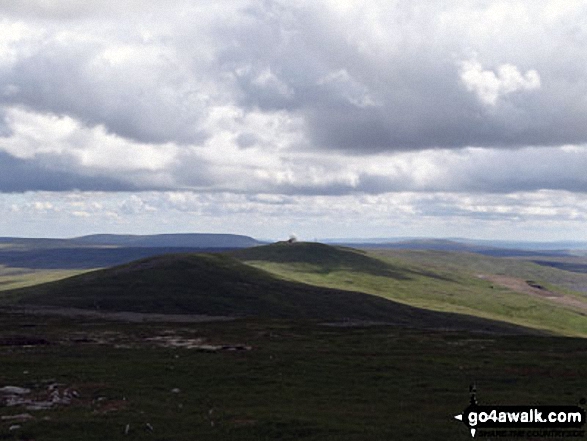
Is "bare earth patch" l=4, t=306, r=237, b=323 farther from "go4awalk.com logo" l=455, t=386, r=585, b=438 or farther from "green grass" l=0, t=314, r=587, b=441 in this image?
"go4awalk.com logo" l=455, t=386, r=585, b=438

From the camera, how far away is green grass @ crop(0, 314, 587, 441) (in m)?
49.2

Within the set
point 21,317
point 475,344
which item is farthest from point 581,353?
point 21,317

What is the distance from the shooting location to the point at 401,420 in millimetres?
52125

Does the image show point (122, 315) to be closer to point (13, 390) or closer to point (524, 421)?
point (13, 390)

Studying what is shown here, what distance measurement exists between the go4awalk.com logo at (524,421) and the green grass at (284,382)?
6.10 ft

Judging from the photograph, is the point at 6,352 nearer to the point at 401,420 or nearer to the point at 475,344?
the point at 401,420

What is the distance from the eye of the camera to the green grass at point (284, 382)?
4922 centimetres

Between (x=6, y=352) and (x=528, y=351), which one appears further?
(x=528, y=351)

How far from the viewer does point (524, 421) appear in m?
49.3

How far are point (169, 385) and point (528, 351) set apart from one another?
225 feet

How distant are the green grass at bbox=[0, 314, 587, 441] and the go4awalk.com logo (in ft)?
6.10

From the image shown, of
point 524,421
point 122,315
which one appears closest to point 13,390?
point 524,421

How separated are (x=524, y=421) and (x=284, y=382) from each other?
30137mm

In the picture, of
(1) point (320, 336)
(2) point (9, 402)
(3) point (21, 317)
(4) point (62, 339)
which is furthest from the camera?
(3) point (21, 317)
